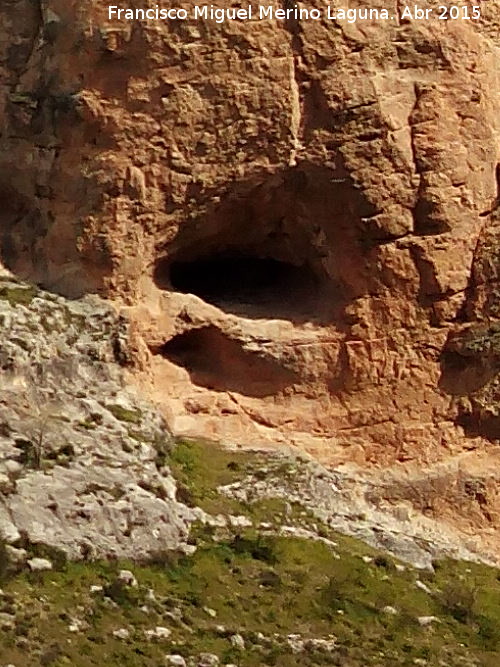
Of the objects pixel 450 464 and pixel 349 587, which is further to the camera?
pixel 450 464

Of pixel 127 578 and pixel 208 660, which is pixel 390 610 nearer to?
pixel 208 660

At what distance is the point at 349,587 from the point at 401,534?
2446mm

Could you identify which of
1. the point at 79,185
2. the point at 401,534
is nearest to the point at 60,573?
the point at 401,534

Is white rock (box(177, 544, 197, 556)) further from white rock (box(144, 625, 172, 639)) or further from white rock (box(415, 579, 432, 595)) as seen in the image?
white rock (box(415, 579, 432, 595))

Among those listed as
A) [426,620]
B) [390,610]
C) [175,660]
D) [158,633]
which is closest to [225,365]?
[390,610]

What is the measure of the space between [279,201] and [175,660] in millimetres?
7888

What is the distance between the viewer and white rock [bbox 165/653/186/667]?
9914 mm

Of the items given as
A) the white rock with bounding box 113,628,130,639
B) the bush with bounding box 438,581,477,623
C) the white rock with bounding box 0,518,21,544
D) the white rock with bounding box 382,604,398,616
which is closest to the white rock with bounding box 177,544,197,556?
the white rock with bounding box 0,518,21,544

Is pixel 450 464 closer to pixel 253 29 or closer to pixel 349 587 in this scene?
pixel 349 587

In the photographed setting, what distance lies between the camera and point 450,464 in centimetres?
1639

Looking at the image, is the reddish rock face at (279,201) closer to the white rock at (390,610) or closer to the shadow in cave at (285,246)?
the shadow in cave at (285,246)

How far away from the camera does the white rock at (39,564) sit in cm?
1096

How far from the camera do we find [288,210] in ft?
53.7

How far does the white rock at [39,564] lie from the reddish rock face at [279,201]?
15.4 ft
